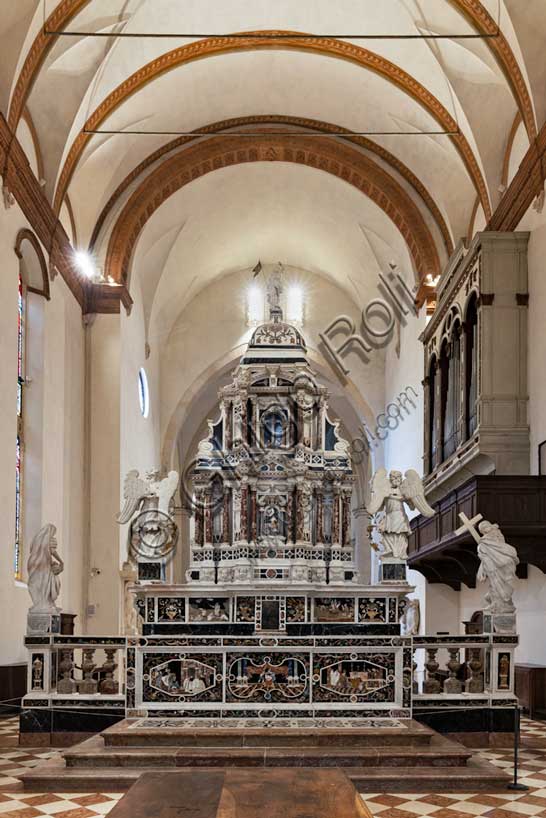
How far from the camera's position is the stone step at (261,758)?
9134 millimetres

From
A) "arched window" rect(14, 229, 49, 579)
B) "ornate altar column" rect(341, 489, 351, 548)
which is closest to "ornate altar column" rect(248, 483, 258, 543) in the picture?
"ornate altar column" rect(341, 489, 351, 548)

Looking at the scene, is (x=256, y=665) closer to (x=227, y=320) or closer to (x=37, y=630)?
(x=37, y=630)

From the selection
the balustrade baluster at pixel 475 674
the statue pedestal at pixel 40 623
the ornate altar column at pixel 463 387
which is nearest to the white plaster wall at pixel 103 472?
the ornate altar column at pixel 463 387

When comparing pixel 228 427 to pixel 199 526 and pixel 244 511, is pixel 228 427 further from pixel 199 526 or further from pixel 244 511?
pixel 199 526

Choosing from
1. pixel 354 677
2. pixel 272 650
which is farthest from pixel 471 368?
pixel 272 650

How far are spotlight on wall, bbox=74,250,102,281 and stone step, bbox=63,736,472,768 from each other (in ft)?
43.1

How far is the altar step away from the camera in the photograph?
8.76 metres

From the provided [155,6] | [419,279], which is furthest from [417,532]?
[155,6]

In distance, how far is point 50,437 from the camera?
60.4 ft

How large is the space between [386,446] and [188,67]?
12.0m

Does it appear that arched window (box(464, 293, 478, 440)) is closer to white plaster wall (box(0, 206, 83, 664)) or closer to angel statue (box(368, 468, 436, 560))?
angel statue (box(368, 468, 436, 560))

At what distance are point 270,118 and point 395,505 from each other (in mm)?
12399

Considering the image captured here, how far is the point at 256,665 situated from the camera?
36.8 ft

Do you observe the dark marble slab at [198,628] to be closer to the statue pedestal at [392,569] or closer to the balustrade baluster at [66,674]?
the balustrade baluster at [66,674]
